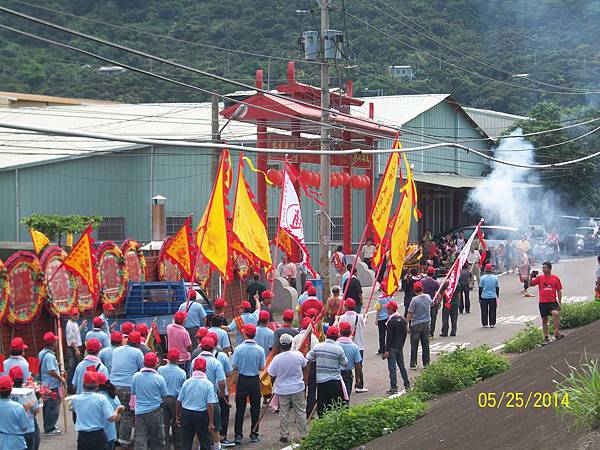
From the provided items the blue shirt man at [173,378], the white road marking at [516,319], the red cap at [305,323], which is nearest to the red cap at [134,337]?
the blue shirt man at [173,378]

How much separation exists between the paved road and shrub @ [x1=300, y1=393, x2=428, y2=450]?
1.28 m

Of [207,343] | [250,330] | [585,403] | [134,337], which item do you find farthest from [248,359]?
[585,403]

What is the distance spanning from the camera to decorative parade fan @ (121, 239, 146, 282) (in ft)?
76.3

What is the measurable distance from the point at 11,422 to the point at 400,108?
40.4 metres

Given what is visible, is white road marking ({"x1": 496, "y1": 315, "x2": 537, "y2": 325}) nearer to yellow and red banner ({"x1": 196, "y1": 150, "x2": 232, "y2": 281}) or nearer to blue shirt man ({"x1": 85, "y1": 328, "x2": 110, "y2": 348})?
yellow and red banner ({"x1": 196, "y1": 150, "x2": 232, "y2": 281})

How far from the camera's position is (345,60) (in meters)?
27.6

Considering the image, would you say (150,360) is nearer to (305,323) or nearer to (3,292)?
(305,323)

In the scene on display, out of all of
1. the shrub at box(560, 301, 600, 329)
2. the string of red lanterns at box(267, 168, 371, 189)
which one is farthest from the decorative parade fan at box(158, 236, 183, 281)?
the shrub at box(560, 301, 600, 329)

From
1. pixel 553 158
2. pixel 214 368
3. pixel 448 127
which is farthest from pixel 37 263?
pixel 553 158

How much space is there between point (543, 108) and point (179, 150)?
24.4m

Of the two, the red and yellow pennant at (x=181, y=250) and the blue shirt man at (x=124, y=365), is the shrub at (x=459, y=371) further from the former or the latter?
the red and yellow pennant at (x=181, y=250)

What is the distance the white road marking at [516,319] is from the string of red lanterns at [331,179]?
751 cm

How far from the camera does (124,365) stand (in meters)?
13.7

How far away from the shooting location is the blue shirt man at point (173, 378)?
13125mm
